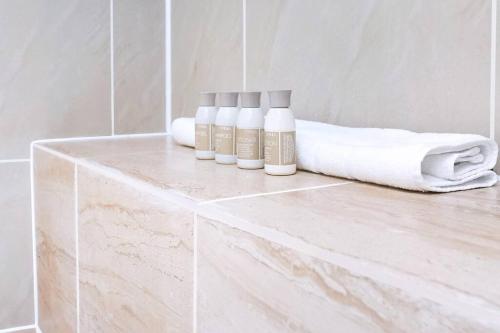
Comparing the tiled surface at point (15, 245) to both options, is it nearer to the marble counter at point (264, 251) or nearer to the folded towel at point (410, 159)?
the marble counter at point (264, 251)

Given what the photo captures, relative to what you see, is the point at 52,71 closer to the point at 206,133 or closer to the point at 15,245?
the point at 15,245

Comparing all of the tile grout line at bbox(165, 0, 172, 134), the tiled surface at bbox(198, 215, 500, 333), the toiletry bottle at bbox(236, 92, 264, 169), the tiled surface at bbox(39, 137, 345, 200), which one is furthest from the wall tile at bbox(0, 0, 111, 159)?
the tiled surface at bbox(198, 215, 500, 333)

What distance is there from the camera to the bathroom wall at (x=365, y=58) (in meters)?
0.81

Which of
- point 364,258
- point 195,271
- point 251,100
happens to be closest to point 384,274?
point 364,258

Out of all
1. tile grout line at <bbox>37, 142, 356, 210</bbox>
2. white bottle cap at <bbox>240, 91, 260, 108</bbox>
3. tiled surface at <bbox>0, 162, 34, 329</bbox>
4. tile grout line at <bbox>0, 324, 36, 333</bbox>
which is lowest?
tile grout line at <bbox>0, 324, 36, 333</bbox>

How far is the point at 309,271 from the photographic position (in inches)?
18.4

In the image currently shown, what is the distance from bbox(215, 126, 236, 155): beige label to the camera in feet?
3.13

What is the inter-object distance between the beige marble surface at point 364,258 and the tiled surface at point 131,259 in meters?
0.07

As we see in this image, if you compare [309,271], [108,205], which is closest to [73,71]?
[108,205]

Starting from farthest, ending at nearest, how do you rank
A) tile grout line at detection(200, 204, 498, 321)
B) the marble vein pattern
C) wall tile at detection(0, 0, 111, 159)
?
1. wall tile at detection(0, 0, 111, 159)
2. the marble vein pattern
3. tile grout line at detection(200, 204, 498, 321)

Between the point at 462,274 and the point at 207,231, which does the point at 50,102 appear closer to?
the point at 207,231

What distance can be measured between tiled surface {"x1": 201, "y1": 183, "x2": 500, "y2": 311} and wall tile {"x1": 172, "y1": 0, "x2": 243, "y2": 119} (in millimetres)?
680

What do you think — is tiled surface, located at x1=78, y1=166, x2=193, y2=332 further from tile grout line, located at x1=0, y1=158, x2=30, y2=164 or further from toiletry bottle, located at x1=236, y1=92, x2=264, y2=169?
tile grout line, located at x1=0, y1=158, x2=30, y2=164

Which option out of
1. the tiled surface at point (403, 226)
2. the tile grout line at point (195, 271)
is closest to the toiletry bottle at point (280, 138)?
the tiled surface at point (403, 226)
